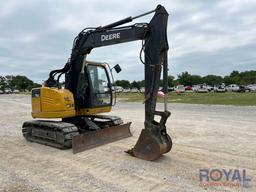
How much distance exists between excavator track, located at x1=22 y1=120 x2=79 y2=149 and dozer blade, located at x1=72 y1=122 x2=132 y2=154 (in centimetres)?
46

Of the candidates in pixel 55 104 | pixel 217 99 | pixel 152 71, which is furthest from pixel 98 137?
pixel 217 99

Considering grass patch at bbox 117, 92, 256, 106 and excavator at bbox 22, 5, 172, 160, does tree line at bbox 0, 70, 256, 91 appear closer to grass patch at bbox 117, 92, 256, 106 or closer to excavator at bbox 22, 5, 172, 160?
grass patch at bbox 117, 92, 256, 106

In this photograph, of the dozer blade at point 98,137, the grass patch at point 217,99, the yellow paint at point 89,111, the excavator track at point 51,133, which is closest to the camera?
the dozer blade at point 98,137

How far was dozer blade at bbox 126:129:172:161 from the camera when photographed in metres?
6.58

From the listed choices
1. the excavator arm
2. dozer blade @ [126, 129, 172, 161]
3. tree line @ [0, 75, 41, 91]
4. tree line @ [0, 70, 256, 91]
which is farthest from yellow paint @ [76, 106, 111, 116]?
tree line @ [0, 75, 41, 91]

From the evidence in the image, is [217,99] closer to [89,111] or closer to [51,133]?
[89,111]

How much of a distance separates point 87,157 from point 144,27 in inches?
128

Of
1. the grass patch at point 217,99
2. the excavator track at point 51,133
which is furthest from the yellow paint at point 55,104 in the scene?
the grass patch at point 217,99

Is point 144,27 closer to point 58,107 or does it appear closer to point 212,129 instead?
point 58,107

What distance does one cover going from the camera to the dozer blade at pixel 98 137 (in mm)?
7722

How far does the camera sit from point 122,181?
542 cm

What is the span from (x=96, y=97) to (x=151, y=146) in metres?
3.28

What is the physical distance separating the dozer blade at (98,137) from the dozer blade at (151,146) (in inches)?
62.5

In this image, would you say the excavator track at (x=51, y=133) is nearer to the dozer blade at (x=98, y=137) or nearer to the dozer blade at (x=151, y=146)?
the dozer blade at (x=98, y=137)
